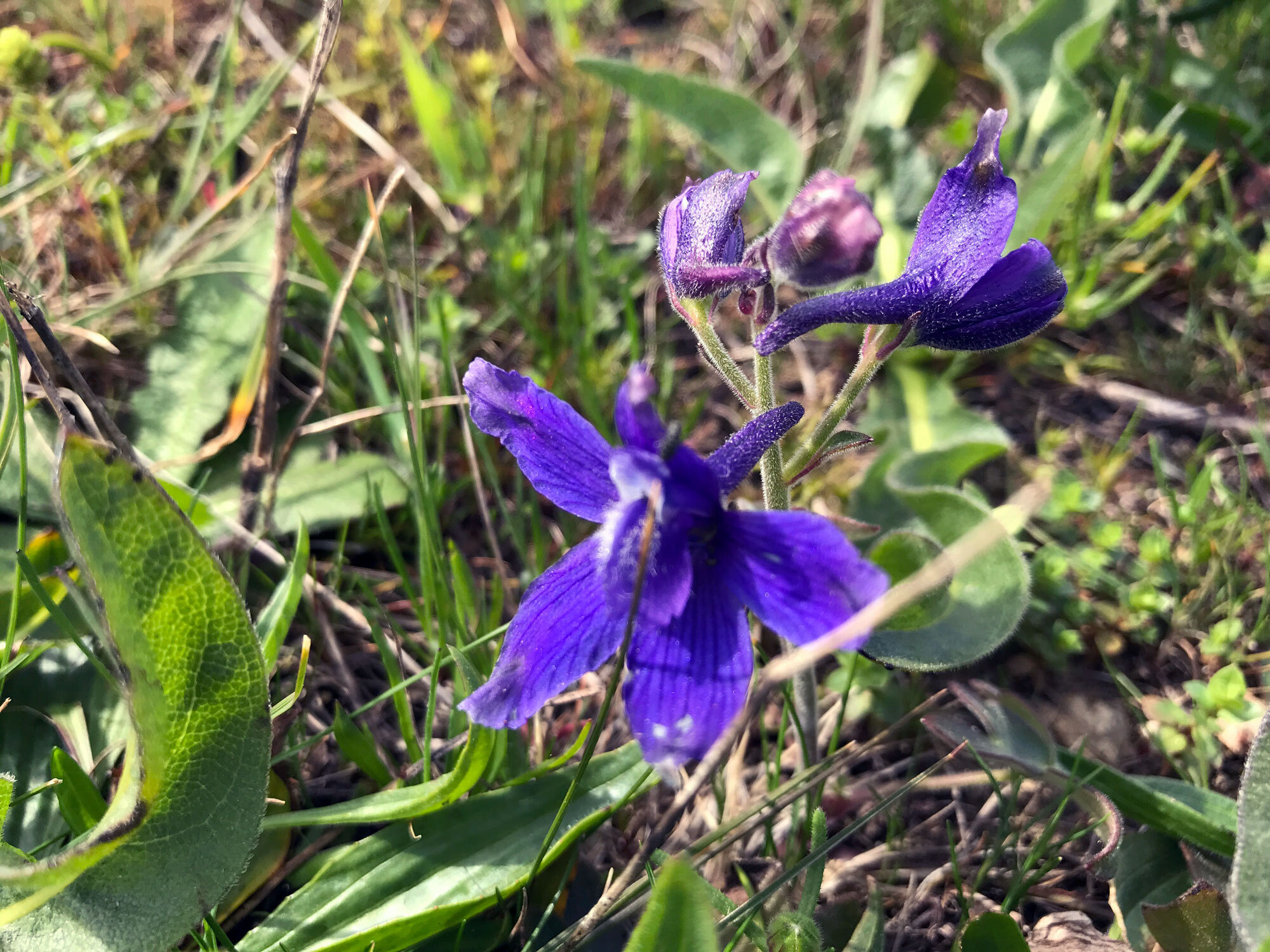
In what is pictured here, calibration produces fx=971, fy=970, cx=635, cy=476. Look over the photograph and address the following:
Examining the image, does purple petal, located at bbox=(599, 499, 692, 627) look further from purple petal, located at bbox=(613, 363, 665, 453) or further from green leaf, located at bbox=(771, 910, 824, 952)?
green leaf, located at bbox=(771, 910, 824, 952)

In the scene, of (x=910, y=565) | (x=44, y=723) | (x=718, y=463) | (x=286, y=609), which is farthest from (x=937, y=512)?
(x=44, y=723)

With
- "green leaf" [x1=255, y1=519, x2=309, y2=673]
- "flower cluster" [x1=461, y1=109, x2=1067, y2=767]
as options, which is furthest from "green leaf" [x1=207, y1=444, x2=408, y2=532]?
"flower cluster" [x1=461, y1=109, x2=1067, y2=767]

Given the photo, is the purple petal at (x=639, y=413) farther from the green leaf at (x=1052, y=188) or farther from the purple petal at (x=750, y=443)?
the green leaf at (x=1052, y=188)

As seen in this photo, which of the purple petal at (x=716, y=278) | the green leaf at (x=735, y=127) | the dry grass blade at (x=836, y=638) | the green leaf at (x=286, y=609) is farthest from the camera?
the green leaf at (x=735, y=127)

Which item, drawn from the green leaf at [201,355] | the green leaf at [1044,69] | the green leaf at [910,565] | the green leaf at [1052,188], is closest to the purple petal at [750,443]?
the green leaf at [910,565]

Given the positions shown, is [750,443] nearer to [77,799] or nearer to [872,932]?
[872,932]

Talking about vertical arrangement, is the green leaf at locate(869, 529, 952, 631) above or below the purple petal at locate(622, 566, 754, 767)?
below

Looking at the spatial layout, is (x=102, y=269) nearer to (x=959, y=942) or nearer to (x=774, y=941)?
(x=774, y=941)
